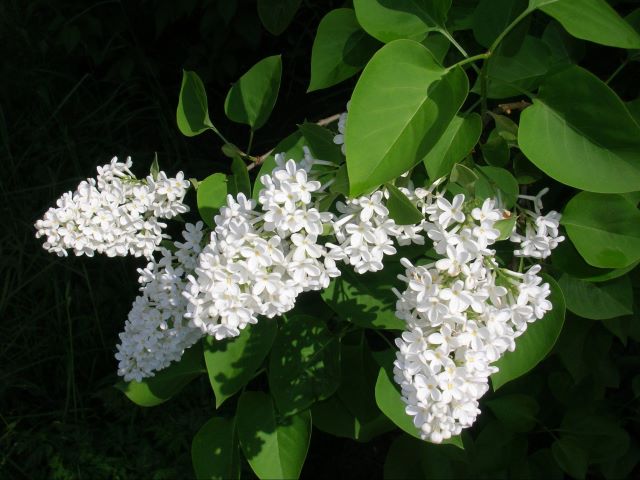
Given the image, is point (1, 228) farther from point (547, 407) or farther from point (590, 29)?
point (590, 29)

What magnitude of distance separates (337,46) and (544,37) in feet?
1.61

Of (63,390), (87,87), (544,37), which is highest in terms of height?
(544,37)

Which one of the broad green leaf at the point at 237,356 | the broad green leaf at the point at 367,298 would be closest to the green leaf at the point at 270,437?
the broad green leaf at the point at 237,356

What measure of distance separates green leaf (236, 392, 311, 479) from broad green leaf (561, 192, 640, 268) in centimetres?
67

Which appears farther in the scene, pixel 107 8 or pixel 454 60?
pixel 107 8

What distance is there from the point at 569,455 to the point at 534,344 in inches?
30.9

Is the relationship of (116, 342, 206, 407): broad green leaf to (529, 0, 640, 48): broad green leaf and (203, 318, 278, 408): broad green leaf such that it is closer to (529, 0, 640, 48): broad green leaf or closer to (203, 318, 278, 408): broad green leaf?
(203, 318, 278, 408): broad green leaf

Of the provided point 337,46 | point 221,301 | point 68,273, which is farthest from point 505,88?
point 68,273

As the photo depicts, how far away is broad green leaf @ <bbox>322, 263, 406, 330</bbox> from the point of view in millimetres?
1161

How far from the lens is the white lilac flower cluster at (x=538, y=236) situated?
1.05 m

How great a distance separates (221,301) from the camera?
3.11ft

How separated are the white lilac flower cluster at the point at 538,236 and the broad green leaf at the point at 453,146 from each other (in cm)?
19

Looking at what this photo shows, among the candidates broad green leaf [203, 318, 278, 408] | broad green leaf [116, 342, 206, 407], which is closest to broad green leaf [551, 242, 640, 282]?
broad green leaf [203, 318, 278, 408]

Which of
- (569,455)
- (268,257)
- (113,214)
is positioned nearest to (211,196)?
(113,214)
